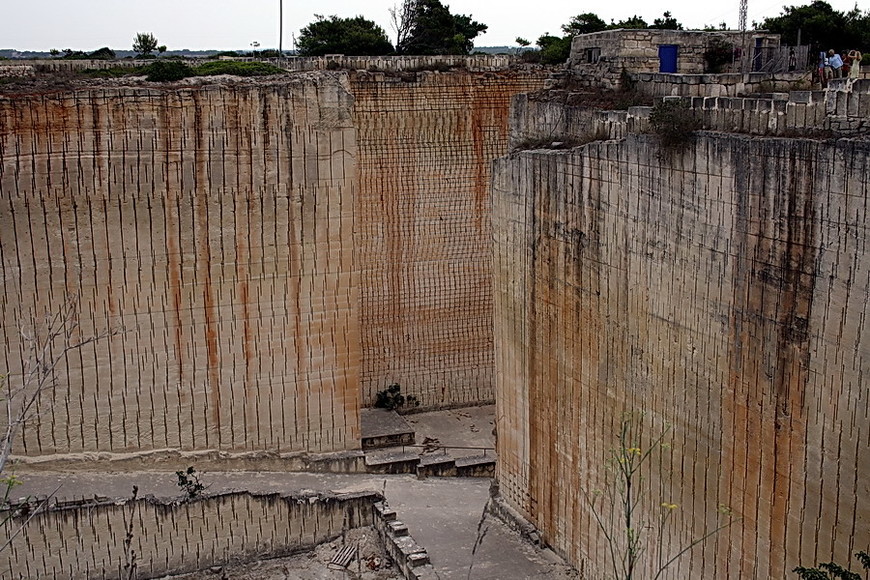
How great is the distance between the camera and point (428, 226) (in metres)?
20.0

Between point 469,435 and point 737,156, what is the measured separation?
1095 cm

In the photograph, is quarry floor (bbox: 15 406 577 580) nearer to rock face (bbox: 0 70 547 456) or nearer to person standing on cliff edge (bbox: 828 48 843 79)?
rock face (bbox: 0 70 547 456)

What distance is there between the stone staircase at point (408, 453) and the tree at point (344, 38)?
13.7 m

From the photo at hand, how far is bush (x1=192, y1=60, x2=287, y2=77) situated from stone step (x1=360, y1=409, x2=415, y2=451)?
645cm

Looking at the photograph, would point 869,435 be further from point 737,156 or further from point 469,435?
point 469,435

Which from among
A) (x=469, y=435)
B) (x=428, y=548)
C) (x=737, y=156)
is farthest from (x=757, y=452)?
(x=469, y=435)

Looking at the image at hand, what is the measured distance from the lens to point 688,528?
404 inches

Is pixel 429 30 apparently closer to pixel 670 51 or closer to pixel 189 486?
pixel 670 51

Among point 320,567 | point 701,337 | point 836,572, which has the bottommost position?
point 320,567

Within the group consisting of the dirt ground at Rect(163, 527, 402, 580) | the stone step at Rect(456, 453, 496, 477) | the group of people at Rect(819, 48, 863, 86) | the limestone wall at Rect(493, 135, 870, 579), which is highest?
the group of people at Rect(819, 48, 863, 86)

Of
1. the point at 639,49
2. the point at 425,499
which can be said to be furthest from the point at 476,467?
the point at 639,49

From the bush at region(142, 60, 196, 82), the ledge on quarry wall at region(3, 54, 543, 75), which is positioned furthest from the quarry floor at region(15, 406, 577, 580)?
the ledge on quarry wall at region(3, 54, 543, 75)

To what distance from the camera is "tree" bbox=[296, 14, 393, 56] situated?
29.5 metres

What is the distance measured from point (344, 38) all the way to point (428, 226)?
12174mm
